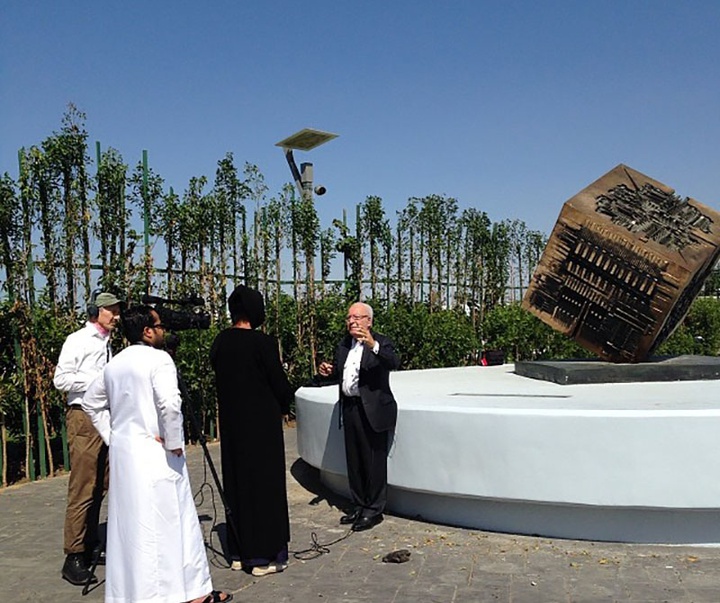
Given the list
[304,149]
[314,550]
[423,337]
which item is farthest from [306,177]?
[314,550]

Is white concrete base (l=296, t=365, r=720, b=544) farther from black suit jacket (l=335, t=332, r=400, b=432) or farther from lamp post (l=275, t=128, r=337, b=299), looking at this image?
lamp post (l=275, t=128, r=337, b=299)

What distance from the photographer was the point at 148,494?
163 inches

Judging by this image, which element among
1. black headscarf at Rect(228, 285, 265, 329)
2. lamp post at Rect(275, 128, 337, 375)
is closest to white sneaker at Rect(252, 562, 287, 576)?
black headscarf at Rect(228, 285, 265, 329)

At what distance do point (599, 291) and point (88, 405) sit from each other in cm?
491

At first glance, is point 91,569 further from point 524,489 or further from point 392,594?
point 524,489

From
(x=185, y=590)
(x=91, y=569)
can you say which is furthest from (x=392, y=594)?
(x=91, y=569)

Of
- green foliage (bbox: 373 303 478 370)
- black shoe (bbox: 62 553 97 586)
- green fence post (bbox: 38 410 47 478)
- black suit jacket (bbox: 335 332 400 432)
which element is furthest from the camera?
green foliage (bbox: 373 303 478 370)

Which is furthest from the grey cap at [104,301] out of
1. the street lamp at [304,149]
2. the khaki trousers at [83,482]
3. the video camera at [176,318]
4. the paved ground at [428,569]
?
the street lamp at [304,149]

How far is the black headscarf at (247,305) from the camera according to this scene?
495 cm

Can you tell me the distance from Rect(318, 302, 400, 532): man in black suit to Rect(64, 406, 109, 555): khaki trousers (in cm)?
170

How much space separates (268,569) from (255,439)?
0.82 m

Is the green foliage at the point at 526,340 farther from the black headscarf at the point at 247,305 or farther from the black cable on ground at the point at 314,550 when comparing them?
the black headscarf at the point at 247,305

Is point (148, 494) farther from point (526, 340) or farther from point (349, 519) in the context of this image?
point (526, 340)

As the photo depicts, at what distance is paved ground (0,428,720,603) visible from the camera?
4461mm
